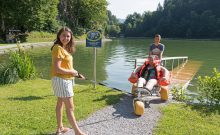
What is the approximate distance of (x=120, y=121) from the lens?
6.64 metres

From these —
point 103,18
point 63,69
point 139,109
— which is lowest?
point 139,109

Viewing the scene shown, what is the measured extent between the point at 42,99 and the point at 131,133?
3219 mm

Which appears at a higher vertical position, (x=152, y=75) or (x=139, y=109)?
(x=152, y=75)

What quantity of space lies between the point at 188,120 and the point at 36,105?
136 inches

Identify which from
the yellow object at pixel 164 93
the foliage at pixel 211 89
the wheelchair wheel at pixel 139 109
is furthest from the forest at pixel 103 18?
the wheelchair wheel at pixel 139 109

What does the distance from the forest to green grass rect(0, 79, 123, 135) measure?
107ft

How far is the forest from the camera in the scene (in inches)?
1641

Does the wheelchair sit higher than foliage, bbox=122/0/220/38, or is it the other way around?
foliage, bbox=122/0/220/38

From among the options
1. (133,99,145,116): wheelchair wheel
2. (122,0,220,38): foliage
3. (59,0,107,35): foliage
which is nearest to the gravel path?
(133,99,145,116): wheelchair wheel

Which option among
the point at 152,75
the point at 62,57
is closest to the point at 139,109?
the point at 152,75

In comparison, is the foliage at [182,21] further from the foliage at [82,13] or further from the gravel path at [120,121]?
the gravel path at [120,121]

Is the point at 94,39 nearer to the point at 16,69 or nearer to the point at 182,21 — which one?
the point at 16,69

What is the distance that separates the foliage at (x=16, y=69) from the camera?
1062cm

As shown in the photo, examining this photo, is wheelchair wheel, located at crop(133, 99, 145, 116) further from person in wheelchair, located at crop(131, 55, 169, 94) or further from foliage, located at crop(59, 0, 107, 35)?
foliage, located at crop(59, 0, 107, 35)
